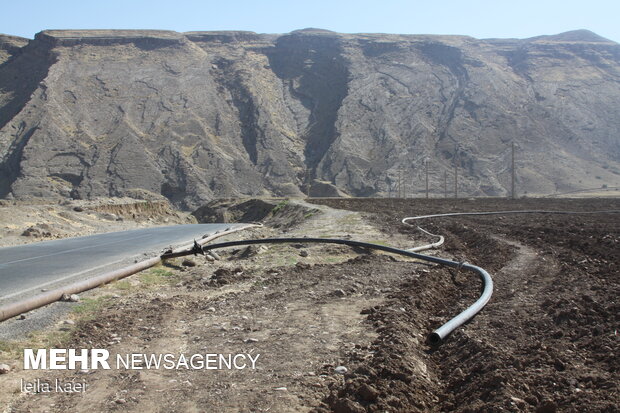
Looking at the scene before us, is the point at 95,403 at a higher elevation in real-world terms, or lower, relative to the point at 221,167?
higher

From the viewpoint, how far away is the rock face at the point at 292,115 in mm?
81562

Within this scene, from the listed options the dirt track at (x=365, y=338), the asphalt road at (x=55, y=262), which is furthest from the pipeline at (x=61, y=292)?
the asphalt road at (x=55, y=262)

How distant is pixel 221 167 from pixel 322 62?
148ft

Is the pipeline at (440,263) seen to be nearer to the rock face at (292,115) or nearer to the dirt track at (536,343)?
the dirt track at (536,343)

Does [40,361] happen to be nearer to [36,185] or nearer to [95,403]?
[95,403]

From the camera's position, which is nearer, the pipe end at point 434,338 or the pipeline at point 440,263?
the pipe end at point 434,338

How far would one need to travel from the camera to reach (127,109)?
9075cm

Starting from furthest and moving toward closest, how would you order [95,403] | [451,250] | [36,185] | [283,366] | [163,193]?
[163,193], [36,185], [451,250], [283,366], [95,403]

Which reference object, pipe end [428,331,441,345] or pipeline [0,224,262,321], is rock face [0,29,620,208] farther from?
pipe end [428,331,441,345]

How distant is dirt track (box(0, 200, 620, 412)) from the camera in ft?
15.2

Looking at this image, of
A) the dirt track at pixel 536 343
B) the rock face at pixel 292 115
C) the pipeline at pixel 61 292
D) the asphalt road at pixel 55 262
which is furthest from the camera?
the rock face at pixel 292 115

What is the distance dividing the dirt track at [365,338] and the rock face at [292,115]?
70364mm

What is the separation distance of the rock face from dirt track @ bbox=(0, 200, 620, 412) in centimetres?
7036

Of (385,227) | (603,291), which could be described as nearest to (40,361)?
(603,291)
